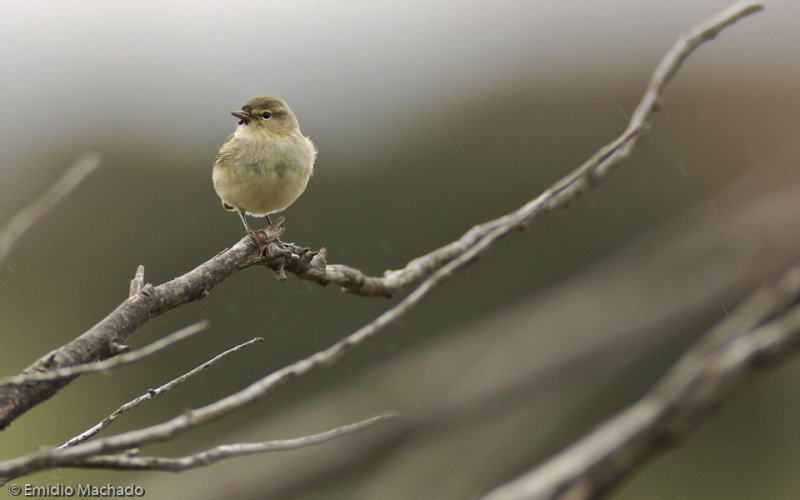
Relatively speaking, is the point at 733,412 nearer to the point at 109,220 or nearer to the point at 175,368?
the point at 175,368

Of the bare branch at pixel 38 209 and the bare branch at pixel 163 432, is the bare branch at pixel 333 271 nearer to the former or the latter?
the bare branch at pixel 163 432

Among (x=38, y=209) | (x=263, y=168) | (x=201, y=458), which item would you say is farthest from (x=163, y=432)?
(x=263, y=168)

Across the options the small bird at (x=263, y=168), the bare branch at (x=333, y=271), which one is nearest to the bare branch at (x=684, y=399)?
the bare branch at (x=333, y=271)

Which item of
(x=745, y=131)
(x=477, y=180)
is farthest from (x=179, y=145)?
(x=745, y=131)

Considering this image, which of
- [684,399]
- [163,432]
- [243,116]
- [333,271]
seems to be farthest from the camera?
[243,116]

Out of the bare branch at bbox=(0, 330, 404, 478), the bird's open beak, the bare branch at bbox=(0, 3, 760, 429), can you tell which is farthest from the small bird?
the bare branch at bbox=(0, 330, 404, 478)

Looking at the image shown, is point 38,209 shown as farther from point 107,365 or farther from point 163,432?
point 163,432
